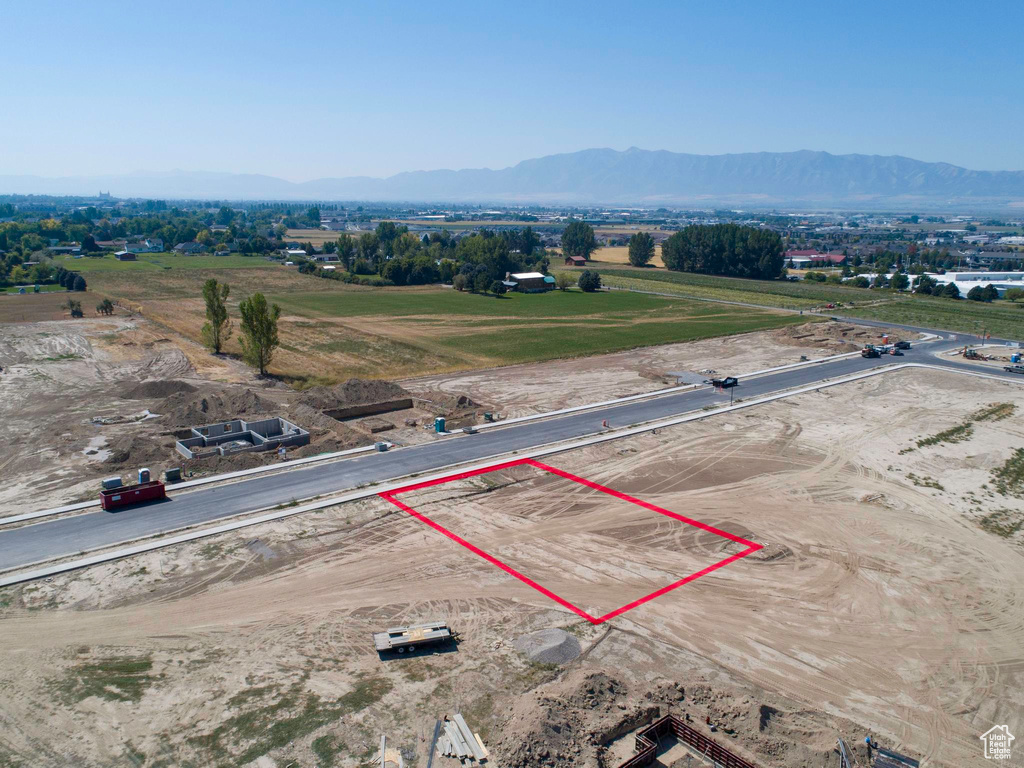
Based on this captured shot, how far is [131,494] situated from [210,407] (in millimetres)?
15517

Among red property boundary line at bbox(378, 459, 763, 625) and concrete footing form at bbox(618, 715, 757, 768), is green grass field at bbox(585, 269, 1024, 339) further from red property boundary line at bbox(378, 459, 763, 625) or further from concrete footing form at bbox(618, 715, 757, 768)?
concrete footing form at bbox(618, 715, 757, 768)

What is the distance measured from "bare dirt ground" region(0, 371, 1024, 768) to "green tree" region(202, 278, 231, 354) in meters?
41.7

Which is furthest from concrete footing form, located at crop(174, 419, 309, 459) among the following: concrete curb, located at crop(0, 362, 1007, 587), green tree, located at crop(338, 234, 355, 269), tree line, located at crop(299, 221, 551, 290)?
green tree, located at crop(338, 234, 355, 269)

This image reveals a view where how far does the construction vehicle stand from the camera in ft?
108

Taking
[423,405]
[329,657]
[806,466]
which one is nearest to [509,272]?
[423,405]

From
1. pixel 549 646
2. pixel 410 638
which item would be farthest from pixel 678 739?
pixel 410 638

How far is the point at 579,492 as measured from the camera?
36.2m

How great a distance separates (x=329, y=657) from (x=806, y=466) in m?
30.8

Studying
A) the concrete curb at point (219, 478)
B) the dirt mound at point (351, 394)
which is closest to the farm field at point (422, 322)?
the dirt mound at point (351, 394)

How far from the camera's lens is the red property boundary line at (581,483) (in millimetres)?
25984

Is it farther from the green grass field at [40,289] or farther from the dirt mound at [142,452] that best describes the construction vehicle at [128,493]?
the green grass field at [40,289]

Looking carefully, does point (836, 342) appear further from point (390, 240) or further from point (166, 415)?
point (390, 240)

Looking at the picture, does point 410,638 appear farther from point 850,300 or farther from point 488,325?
point 850,300

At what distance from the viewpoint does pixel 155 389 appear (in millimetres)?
53375
